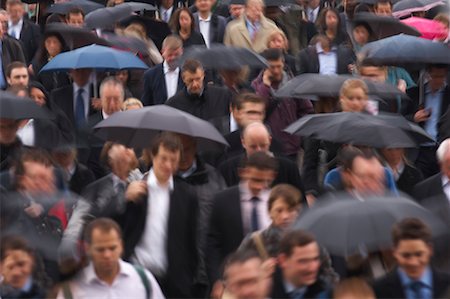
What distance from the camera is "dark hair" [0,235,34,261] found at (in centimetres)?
1009

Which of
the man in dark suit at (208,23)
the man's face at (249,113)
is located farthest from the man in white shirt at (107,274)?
the man in dark suit at (208,23)

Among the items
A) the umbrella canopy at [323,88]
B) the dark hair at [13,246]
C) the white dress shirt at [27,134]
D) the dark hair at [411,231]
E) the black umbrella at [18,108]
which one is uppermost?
the black umbrella at [18,108]

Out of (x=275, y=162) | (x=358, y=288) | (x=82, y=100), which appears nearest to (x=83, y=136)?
(x=82, y=100)

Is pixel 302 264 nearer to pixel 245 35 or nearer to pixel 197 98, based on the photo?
pixel 197 98

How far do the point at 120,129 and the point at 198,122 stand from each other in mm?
719

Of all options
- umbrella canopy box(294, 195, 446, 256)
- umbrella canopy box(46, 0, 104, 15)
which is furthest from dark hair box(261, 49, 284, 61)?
umbrella canopy box(294, 195, 446, 256)

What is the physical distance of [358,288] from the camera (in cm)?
966

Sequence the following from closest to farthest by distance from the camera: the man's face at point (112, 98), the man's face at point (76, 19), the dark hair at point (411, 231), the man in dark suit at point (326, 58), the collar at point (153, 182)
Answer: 1. the dark hair at point (411, 231)
2. the collar at point (153, 182)
3. the man's face at point (112, 98)
4. the man in dark suit at point (326, 58)
5. the man's face at point (76, 19)

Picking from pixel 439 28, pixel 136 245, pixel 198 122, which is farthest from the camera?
pixel 439 28

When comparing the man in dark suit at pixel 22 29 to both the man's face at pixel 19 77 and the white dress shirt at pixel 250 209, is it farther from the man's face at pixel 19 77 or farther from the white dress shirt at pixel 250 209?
the white dress shirt at pixel 250 209

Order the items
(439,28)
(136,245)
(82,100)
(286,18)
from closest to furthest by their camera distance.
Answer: (136,245) < (82,100) < (439,28) < (286,18)

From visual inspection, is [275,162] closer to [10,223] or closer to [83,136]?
[10,223]

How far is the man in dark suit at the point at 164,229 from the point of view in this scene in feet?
38.1

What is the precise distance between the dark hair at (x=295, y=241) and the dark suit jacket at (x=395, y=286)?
473mm
